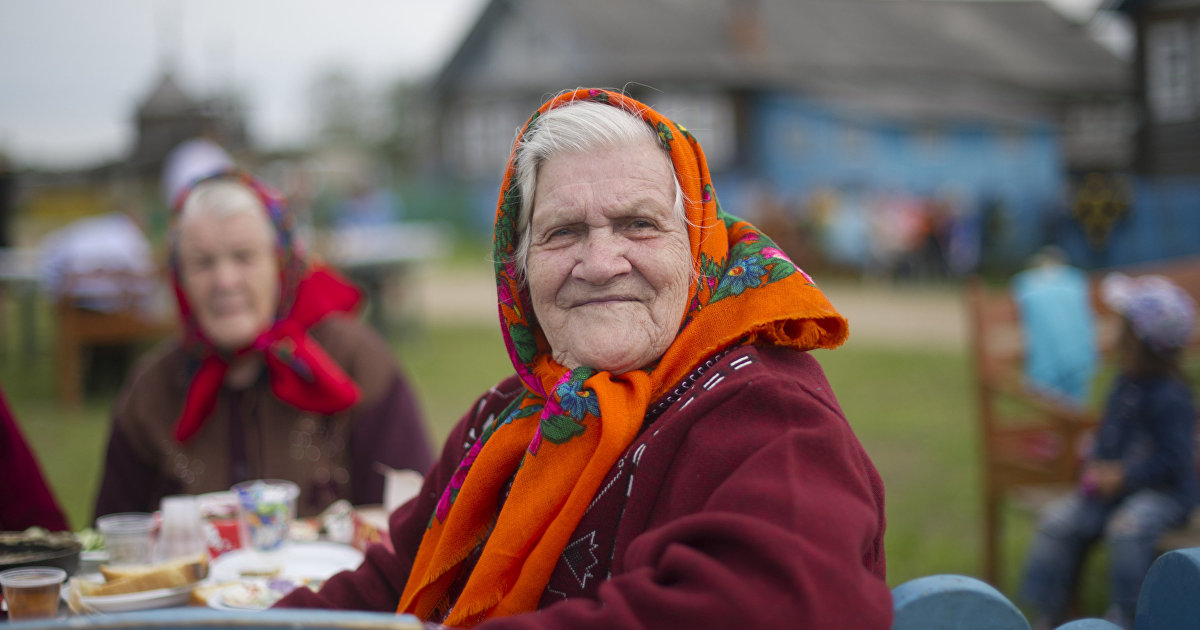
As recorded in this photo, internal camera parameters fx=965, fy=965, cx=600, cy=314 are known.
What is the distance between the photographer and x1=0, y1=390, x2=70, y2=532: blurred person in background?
270 centimetres

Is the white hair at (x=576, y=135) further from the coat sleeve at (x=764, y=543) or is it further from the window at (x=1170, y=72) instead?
the window at (x=1170, y=72)

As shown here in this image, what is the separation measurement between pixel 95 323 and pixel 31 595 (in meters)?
7.35

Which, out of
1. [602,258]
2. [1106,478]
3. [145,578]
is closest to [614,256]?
[602,258]

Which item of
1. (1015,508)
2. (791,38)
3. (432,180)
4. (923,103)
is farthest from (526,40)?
(1015,508)

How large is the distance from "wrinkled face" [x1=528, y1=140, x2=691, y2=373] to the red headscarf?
1.67 m

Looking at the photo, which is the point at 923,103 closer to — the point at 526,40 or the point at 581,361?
the point at 526,40

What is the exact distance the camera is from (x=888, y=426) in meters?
7.42

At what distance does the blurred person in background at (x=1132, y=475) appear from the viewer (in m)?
3.59

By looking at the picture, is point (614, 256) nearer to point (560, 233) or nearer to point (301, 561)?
point (560, 233)

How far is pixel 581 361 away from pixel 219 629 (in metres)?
0.79

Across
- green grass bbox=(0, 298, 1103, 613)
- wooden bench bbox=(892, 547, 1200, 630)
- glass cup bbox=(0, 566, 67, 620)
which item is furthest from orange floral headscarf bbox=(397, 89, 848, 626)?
green grass bbox=(0, 298, 1103, 613)

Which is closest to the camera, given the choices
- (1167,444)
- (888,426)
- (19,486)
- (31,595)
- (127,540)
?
(31,595)

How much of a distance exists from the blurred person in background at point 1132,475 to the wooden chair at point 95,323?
7.36 m

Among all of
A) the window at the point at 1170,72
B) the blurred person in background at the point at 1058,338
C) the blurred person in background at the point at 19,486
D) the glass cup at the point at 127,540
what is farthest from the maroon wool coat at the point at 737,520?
the window at the point at 1170,72
